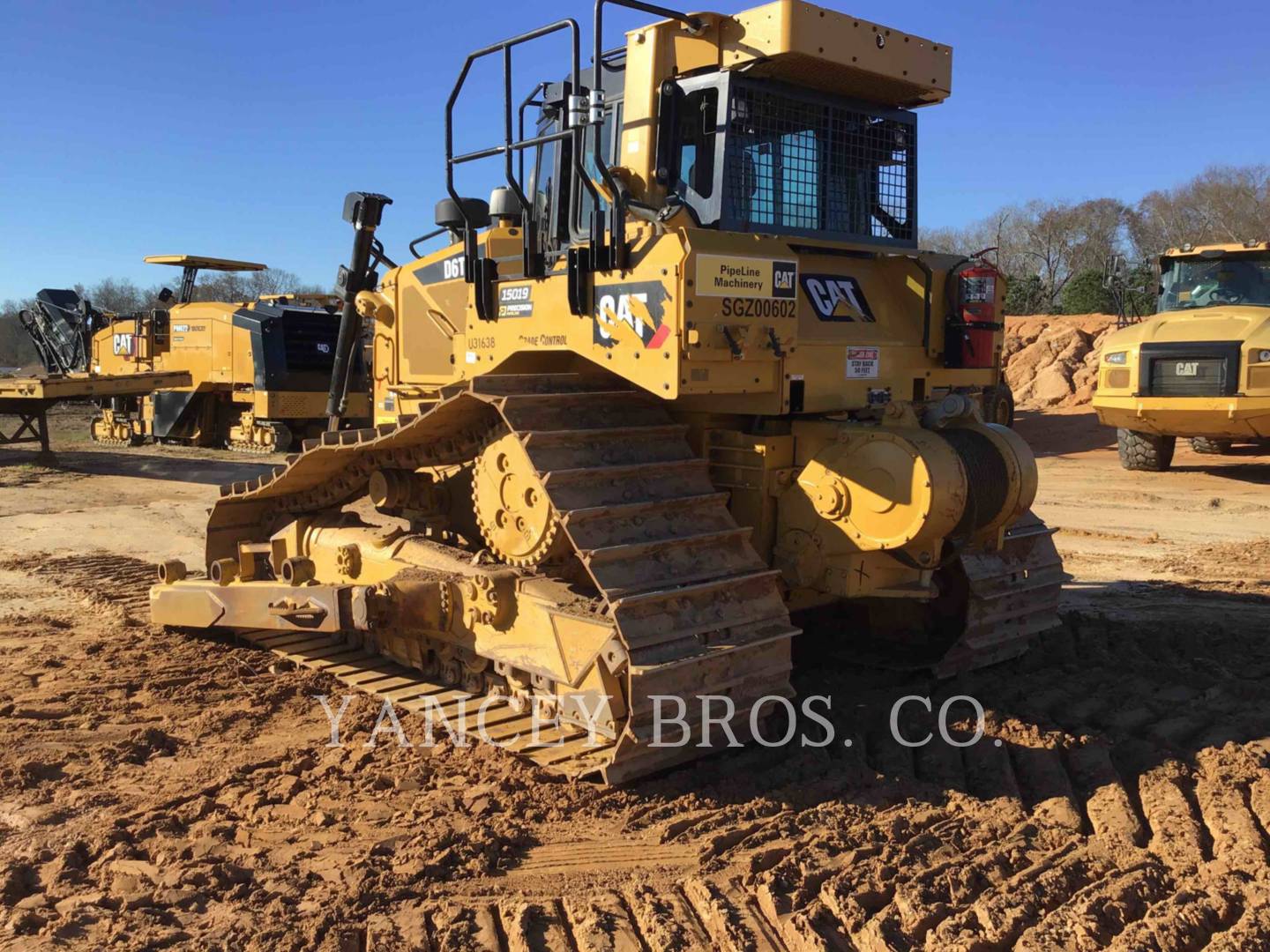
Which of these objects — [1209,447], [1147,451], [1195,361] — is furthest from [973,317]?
[1209,447]

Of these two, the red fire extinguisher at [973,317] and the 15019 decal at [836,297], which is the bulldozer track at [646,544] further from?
the red fire extinguisher at [973,317]

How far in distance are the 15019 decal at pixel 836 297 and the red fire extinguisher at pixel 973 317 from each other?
19.6 inches

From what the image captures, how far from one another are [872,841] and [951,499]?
4.89ft

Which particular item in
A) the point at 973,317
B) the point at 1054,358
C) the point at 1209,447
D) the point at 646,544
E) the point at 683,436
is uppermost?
the point at 1054,358

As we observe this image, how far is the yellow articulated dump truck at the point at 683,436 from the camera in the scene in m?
4.50

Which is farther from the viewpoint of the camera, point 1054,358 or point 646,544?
point 1054,358

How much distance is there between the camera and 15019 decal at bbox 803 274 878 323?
5328 millimetres

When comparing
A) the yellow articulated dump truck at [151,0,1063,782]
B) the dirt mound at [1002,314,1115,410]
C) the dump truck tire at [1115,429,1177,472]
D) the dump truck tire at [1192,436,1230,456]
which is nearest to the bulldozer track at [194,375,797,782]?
the yellow articulated dump truck at [151,0,1063,782]

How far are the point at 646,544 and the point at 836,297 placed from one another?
183cm

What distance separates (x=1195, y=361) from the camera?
13508 millimetres

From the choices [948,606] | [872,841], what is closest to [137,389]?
[948,606]

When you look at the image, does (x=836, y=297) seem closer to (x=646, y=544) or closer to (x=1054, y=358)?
(x=646, y=544)

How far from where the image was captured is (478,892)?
3.71 metres

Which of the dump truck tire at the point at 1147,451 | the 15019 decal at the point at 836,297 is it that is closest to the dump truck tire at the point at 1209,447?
the dump truck tire at the point at 1147,451
